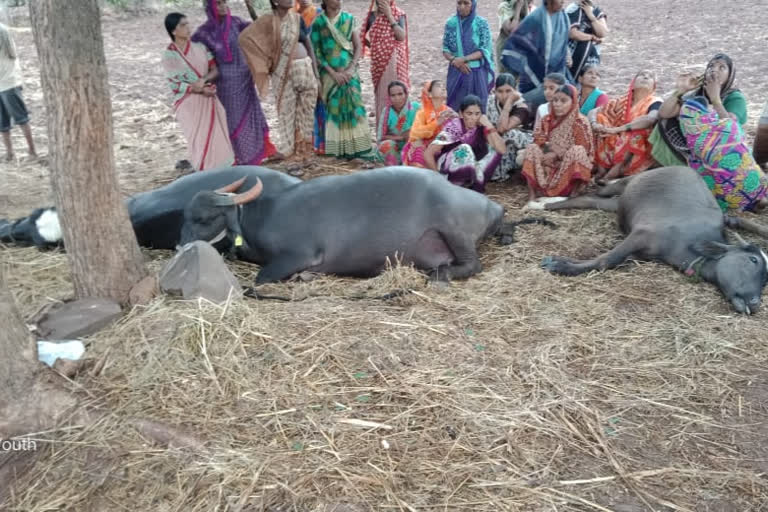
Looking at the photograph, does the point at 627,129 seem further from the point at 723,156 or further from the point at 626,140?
the point at 723,156

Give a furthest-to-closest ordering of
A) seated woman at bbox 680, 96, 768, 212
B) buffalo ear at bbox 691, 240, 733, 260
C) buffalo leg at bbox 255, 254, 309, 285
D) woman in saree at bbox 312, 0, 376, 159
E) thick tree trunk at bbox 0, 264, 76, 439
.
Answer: woman in saree at bbox 312, 0, 376, 159 < seated woman at bbox 680, 96, 768, 212 < buffalo leg at bbox 255, 254, 309, 285 < buffalo ear at bbox 691, 240, 733, 260 < thick tree trunk at bbox 0, 264, 76, 439

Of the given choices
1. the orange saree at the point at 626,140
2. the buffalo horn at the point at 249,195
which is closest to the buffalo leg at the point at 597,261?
the orange saree at the point at 626,140

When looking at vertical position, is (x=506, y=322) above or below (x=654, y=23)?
below

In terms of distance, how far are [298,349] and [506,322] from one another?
122cm

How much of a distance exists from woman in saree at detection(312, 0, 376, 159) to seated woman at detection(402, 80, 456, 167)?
0.96 meters

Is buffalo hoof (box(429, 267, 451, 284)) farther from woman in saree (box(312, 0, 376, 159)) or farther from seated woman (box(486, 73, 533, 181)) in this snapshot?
woman in saree (box(312, 0, 376, 159))

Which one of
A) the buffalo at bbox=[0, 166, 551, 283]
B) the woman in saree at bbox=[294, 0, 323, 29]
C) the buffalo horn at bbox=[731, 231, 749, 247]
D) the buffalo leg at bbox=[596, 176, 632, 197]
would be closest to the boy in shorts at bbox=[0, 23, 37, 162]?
the buffalo at bbox=[0, 166, 551, 283]

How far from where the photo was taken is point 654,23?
1372 centimetres

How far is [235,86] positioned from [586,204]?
367 centimetres

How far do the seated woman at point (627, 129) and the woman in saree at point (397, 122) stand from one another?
5.88ft

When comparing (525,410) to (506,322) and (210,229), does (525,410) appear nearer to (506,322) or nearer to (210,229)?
(506,322)

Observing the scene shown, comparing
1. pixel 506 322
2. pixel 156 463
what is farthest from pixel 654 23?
pixel 156 463

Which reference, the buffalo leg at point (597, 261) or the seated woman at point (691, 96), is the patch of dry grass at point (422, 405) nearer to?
the buffalo leg at point (597, 261)

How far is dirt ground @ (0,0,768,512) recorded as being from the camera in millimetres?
2459
